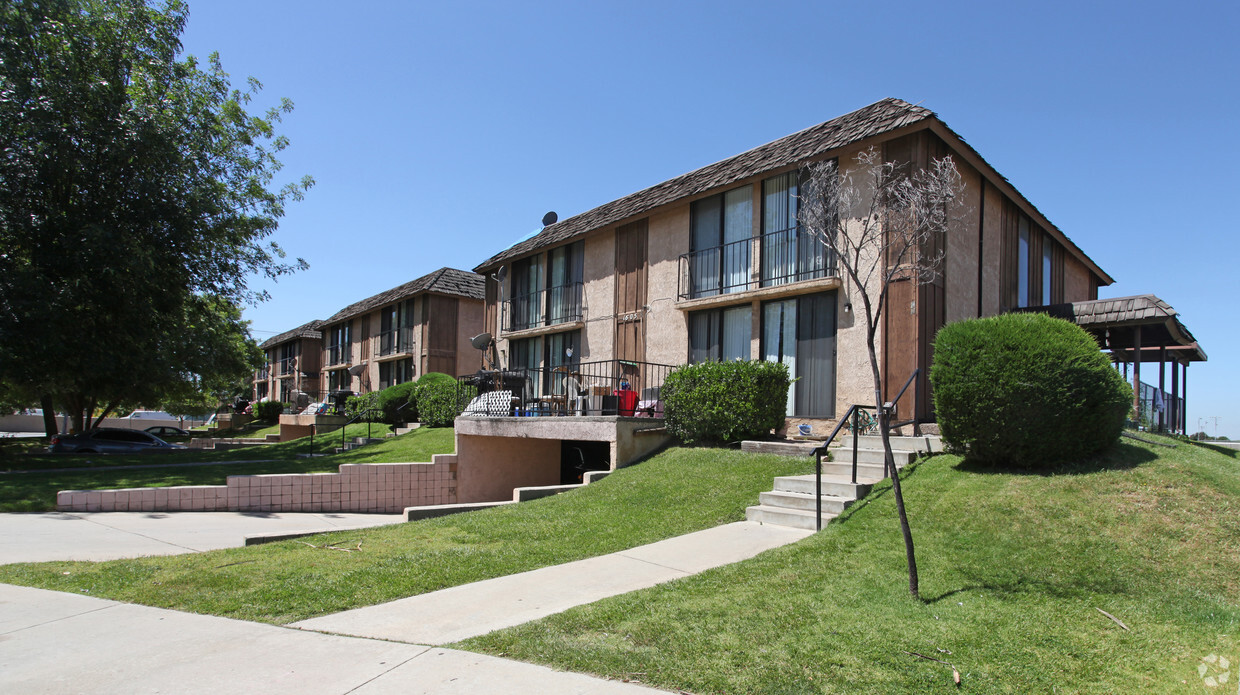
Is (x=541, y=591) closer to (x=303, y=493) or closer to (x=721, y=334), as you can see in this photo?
(x=303, y=493)

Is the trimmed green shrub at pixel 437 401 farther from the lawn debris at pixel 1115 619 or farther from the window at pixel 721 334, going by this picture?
the lawn debris at pixel 1115 619

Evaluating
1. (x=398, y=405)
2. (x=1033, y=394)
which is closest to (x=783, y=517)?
(x=1033, y=394)

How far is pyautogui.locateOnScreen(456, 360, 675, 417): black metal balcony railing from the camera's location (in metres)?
13.9

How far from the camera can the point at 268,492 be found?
476 inches

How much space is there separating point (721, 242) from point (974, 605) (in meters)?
11.1

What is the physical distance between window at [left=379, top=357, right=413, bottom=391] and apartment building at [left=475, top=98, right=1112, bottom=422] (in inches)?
553

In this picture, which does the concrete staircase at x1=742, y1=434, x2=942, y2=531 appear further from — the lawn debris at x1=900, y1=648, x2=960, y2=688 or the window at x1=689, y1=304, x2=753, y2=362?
the window at x1=689, y1=304, x2=753, y2=362

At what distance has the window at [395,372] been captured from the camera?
105 ft

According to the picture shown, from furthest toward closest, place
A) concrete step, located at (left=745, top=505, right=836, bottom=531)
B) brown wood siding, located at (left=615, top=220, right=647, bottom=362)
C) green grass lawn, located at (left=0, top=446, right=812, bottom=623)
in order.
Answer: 1. brown wood siding, located at (left=615, top=220, right=647, bottom=362)
2. concrete step, located at (left=745, top=505, right=836, bottom=531)
3. green grass lawn, located at (left=0, top=446, right=812, bottom=623)

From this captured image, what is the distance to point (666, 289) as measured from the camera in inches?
633

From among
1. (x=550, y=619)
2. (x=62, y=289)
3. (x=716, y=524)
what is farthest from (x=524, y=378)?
(x=550, y=619)

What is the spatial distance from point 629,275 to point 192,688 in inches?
560

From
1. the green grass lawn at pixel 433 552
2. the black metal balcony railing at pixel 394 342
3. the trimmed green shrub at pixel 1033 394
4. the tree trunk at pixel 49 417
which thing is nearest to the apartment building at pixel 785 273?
the trimmed green shrub at pixel 1033 394

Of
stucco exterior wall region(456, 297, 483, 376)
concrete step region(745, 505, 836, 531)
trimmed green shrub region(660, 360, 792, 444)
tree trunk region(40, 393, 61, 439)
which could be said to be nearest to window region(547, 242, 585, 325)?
trimmed green shrub region(660, 360, 792, 444)
